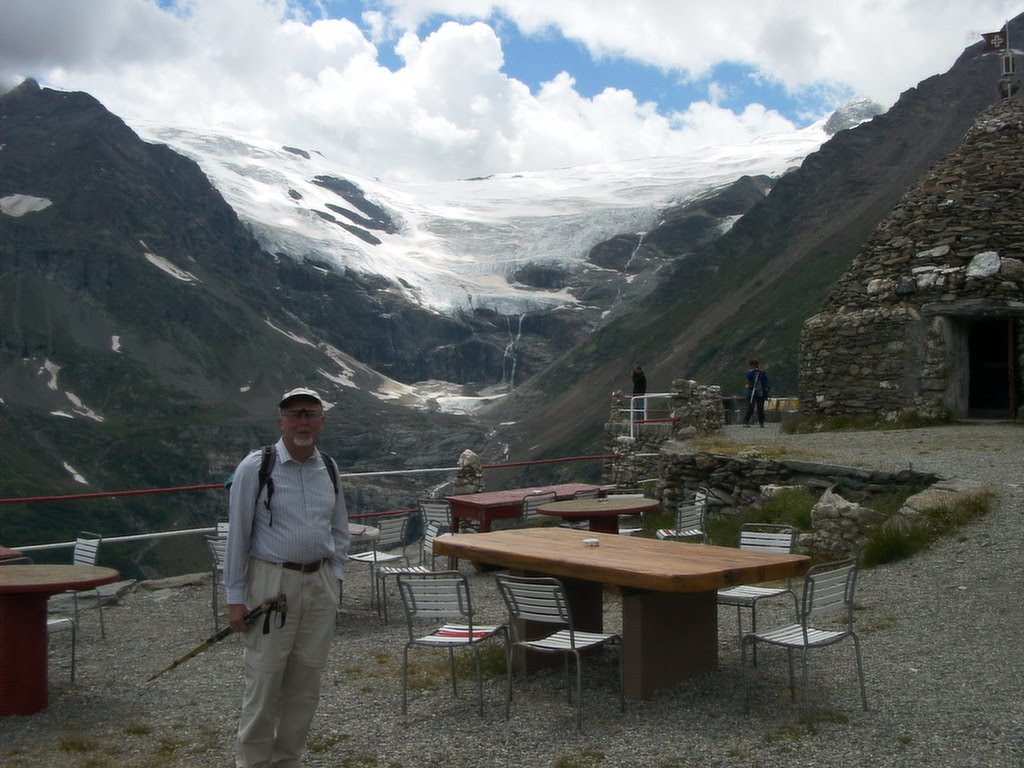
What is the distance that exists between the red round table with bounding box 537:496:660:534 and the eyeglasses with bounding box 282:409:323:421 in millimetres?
5826

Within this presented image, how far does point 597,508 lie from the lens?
10.6 meters

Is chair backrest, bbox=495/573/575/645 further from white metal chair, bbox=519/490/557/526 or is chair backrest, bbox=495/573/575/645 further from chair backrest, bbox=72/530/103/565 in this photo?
white metal chair, bbox=519/490/557/526

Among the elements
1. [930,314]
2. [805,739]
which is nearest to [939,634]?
[805,739]

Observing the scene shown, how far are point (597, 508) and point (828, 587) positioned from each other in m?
4.76


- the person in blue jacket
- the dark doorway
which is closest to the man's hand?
the dark doorway

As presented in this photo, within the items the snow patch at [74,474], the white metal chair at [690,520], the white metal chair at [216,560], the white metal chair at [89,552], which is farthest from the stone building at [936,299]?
the snow patch at [74,474]

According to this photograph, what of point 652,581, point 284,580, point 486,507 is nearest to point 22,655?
point 284,580

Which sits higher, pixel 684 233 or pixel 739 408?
pixel 684 233

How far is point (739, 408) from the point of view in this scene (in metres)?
29.2

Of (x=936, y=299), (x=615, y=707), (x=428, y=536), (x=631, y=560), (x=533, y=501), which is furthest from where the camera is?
(x=936, y=299)

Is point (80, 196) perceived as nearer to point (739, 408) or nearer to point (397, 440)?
point (397, 440)

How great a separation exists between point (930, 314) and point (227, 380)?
337ft

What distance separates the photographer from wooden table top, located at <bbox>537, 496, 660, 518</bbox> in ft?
34.1

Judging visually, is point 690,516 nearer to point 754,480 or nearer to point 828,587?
point 754,480
